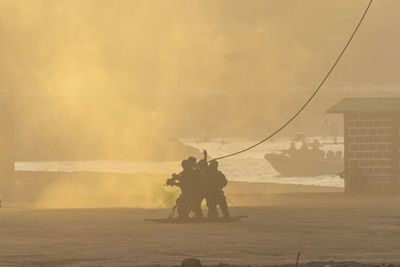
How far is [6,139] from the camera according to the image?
7944 cm

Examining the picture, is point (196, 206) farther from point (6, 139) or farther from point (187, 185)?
point (6, 139)

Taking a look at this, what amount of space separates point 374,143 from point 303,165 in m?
109

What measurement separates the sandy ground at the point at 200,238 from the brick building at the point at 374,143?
53.4 ft

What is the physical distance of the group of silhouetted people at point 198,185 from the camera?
3089 centimetres

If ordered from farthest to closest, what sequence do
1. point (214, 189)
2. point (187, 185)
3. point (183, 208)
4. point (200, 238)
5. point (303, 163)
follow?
1. point (303, 163)
2. point (214, 189)
3. point (183, 208)
4. point (187, 185)
5. point (200, 238)

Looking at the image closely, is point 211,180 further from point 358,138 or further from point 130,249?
point 358,138

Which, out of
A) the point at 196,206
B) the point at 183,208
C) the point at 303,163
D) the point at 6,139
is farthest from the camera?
the point at 303,163

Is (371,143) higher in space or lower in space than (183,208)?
higher

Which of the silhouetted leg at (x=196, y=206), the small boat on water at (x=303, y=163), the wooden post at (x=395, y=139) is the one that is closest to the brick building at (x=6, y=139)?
the wooden post at (x=395, y=139)

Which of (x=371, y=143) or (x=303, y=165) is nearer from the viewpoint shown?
(x=371, y=143)

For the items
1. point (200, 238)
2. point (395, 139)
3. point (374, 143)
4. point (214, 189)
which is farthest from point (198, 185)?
point (395, 139)

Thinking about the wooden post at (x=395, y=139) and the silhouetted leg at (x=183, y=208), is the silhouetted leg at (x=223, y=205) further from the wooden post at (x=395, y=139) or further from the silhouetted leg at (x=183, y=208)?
the wooden post at (x=395, y=139)

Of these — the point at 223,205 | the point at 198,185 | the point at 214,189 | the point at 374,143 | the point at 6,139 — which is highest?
the point at 374,143

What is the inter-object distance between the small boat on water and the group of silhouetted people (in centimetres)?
12542
